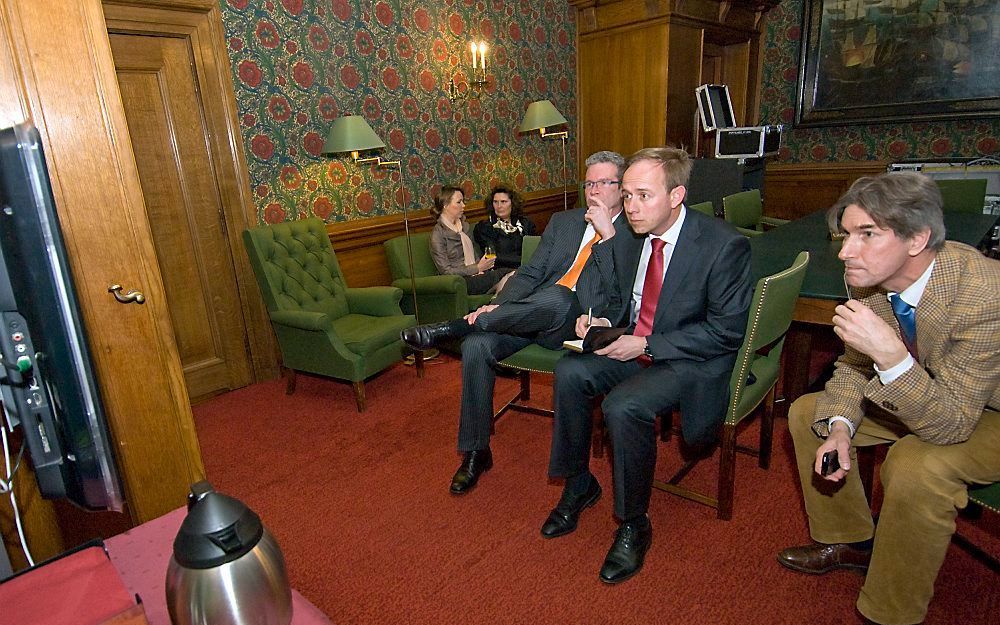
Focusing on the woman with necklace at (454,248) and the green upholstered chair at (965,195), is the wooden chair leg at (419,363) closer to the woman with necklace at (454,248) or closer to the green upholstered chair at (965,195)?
the woman with necklace at (454,248)

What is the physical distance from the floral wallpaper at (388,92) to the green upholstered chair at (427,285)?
0.34m

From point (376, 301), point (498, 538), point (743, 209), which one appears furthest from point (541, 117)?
point (498, 538)

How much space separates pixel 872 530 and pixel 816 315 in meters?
0.79

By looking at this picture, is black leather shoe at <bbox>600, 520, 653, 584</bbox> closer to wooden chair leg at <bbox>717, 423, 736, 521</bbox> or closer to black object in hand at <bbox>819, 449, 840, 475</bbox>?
wooden chair leg at <bbox>717, 423, 736, 521</bbox>

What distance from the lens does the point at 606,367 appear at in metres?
2.14

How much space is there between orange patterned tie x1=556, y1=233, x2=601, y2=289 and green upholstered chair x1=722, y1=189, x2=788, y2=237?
146 centimetres

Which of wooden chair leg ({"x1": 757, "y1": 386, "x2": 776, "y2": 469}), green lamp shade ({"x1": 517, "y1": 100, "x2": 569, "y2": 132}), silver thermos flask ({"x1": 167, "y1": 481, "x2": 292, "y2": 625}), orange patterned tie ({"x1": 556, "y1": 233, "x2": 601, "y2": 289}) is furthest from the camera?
green lamp shade ({"x1": 517, "y1": 100, "x2": 569, "y2": 132})

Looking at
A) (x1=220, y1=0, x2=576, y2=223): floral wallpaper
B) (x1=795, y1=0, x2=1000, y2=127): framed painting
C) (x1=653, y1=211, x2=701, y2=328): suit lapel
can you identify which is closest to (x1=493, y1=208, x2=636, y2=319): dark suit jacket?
(x1=653, y1=211, x2=701, y2=328): suit lapel

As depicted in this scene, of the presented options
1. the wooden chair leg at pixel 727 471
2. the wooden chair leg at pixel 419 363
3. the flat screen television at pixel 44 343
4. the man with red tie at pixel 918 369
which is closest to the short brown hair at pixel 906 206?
the man with red tie at pixel 918 369

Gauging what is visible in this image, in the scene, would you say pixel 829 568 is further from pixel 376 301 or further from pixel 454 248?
pixel 454 248

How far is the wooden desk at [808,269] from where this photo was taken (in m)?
2.23

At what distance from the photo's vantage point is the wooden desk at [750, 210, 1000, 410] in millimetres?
2229

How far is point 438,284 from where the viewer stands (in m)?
3.71

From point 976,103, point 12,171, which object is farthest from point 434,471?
point 976,103
